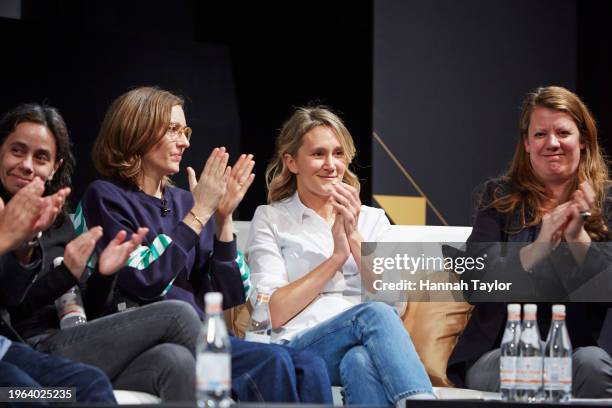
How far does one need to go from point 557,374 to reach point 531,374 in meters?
0.11

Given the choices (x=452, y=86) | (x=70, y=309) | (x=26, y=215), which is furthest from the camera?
(x=452, y=86)

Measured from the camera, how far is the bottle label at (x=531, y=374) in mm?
2627

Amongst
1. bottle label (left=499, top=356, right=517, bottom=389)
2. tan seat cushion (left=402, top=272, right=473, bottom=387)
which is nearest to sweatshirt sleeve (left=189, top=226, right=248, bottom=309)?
tan seat cushion (left=402, top=272, right=473, bottom=387)

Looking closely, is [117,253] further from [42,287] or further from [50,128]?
[50,128]

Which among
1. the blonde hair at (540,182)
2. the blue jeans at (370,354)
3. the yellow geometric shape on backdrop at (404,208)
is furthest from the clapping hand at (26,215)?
the yellow geometric shape on backdrop at (404,208)

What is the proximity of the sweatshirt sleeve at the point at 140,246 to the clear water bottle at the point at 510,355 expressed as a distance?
3.63 feet

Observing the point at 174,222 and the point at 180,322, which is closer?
the point at 180,322

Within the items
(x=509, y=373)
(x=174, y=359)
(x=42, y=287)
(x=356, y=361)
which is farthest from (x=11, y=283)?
(x=509, y=373)

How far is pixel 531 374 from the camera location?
2631 mm

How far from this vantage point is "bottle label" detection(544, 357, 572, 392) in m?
2.69

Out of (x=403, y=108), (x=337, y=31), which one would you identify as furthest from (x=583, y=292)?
(x=337, y=31)

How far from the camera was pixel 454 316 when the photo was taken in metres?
3.61

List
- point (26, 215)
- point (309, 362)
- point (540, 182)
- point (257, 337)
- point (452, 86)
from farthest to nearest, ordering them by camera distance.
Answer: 1. point (452, 86)
2. point (540, 182)
3. point (257, 337)
4. point (309, 362)
5. point (26, 215)

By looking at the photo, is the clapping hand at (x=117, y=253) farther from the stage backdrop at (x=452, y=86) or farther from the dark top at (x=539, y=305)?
the stage backdrop at (x=452, y=86)
